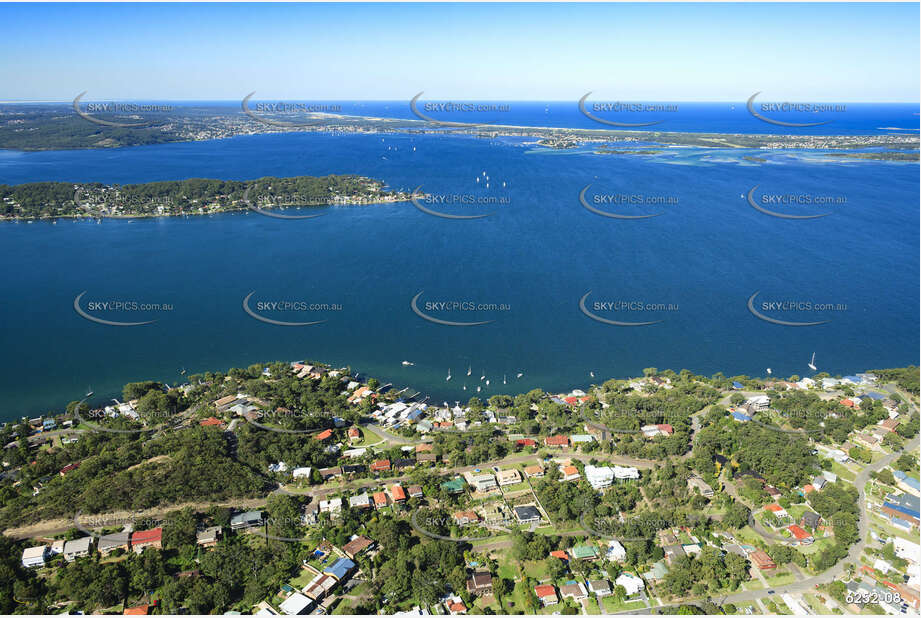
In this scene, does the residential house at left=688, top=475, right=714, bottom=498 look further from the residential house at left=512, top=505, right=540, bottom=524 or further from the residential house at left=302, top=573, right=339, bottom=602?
the residential house at left=302, top=573, right=339, bottom=602

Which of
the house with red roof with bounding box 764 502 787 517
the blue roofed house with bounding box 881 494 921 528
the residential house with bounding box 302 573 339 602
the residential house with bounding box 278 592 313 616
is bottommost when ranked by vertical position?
the residential house with bounding box 278 592 313 616

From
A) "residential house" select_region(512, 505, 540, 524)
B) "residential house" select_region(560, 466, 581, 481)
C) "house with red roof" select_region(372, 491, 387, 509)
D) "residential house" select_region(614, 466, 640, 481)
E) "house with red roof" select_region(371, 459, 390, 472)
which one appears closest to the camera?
"residential house" select_region(512, 505, 540, 524)

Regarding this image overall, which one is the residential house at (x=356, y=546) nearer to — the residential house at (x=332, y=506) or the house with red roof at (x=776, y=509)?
the residential house at (x=332, y=506)

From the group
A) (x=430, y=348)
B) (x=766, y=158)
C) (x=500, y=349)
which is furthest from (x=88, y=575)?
(x=766, y=158)

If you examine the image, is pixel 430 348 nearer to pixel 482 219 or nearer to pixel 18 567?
pixel 18 567

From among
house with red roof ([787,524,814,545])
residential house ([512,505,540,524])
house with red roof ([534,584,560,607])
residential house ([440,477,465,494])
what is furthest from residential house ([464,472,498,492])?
house with red roof ([787,524,814,545])

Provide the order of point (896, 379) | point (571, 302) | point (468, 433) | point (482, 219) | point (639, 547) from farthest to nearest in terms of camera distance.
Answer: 1. point (482, 219)
2. point (571, 302)
3. point (896, 379)
4. point (468, 433)
5. point (639, 547)
